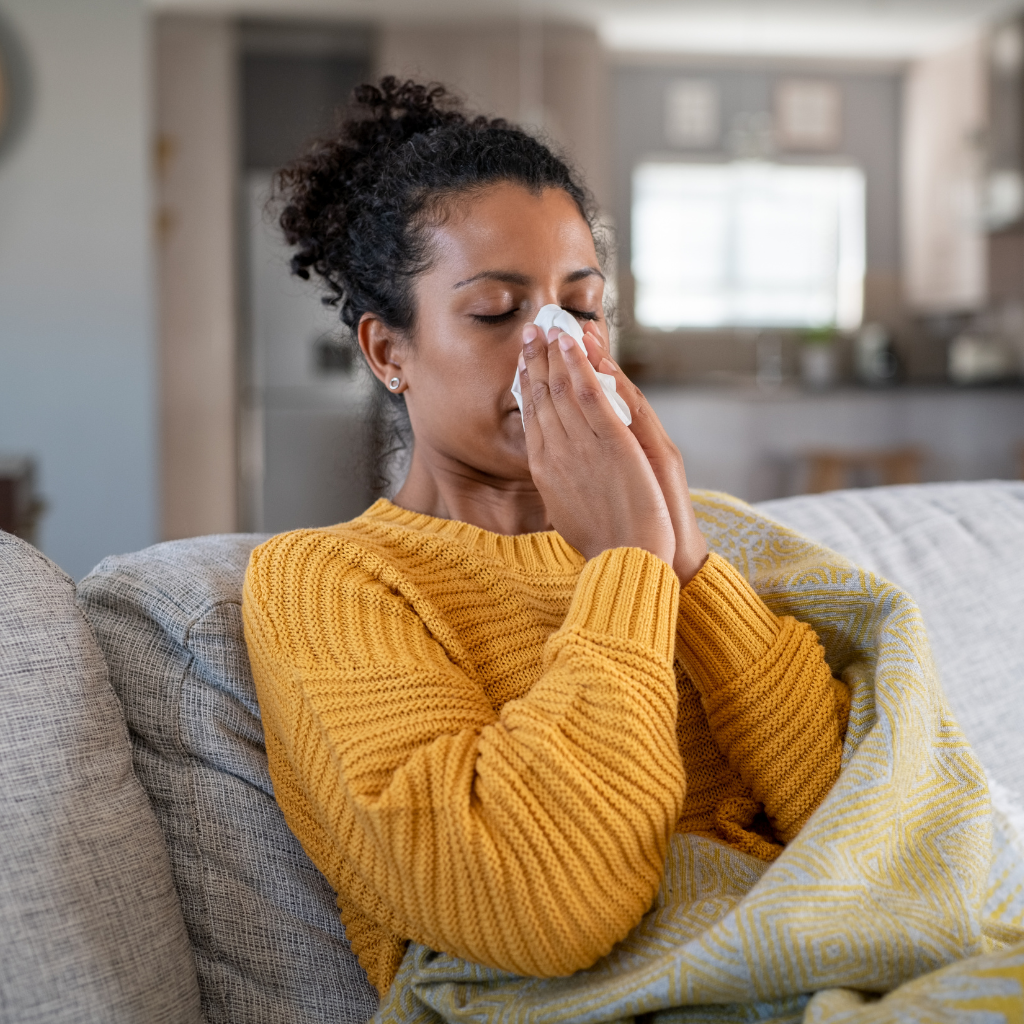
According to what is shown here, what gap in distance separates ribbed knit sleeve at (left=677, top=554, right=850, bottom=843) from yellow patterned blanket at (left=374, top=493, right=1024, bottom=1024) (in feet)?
0.11

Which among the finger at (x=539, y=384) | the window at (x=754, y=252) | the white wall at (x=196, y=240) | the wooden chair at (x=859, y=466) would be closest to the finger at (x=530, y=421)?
the finger at (x=539, y=384)

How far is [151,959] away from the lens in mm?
912

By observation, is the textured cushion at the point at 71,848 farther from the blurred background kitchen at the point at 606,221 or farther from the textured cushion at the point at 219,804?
the blurred background kitchen at the point at 606,221

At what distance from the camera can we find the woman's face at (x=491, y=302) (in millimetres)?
1119

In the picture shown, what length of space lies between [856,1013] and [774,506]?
2.90ft

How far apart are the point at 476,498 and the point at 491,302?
8.6 inches

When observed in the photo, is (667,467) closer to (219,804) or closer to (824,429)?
(219,804)

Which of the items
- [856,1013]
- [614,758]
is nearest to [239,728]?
[614,758]

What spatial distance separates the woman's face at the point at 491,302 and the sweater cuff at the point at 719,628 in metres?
0.24

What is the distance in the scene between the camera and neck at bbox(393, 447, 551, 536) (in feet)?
3.99

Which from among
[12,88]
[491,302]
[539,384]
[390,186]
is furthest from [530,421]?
[12,88]

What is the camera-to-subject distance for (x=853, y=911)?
2.67 feet

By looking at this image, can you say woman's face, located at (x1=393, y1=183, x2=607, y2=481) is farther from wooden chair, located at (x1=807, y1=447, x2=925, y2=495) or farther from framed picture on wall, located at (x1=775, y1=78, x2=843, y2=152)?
framed picture on wall, located at (x1=775, y1=78, x2=843, y2=152)

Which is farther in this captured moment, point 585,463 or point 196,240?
point 196,240
